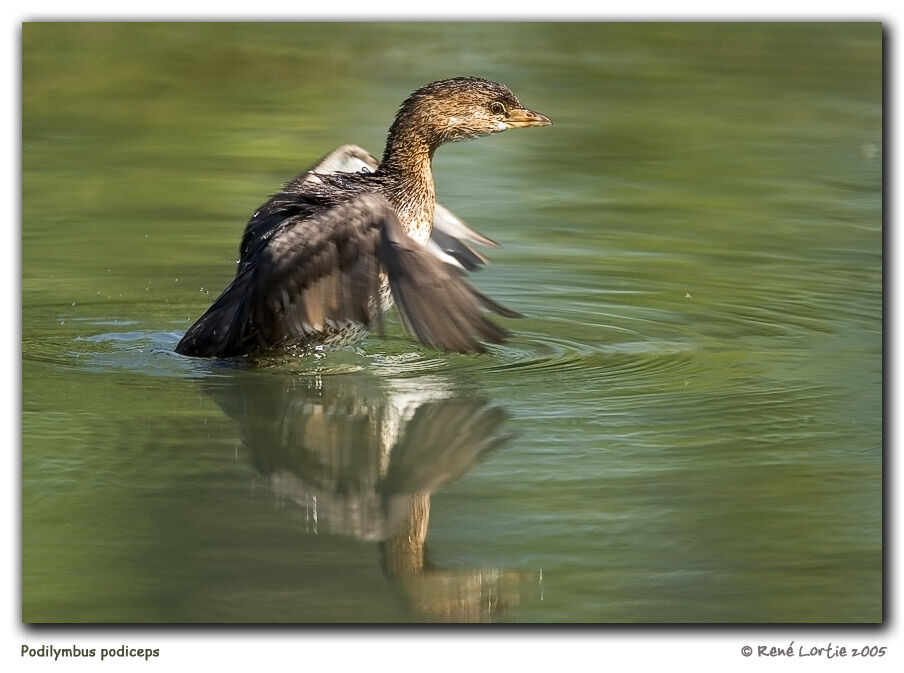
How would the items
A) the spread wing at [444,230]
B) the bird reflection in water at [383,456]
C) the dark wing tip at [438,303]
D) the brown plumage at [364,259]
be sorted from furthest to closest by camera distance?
the spread wing at [444,230] → the brown plumage at [364,259] → the dark wing tip at [438,303] → the bird reflection in water at [383,456]

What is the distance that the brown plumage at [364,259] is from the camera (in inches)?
256

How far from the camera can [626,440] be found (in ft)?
20.9

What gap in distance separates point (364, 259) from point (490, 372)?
852mm

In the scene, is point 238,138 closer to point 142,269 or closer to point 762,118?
point 142,269

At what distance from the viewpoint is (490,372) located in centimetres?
731

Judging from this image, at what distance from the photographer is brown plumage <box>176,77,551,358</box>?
6508 millimetres

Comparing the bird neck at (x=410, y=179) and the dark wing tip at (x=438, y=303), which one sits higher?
the bird neck at (x=410, y=179)

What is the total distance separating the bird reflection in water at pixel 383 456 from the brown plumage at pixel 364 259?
320 mm

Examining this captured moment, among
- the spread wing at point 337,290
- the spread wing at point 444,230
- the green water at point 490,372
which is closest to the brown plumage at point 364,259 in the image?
the spread wing at point 337,290

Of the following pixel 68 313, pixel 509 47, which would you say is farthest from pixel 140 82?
pixel 68 313

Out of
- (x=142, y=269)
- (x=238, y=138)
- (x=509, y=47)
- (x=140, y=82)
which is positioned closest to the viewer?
(x=142, y=269)

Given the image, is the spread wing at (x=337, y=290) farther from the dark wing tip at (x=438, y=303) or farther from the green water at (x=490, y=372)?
the green water at (x=490, y=372)

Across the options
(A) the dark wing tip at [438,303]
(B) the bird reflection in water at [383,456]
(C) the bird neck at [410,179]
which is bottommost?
(B) the bird reflection in water at [383,456]

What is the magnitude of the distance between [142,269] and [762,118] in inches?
235
